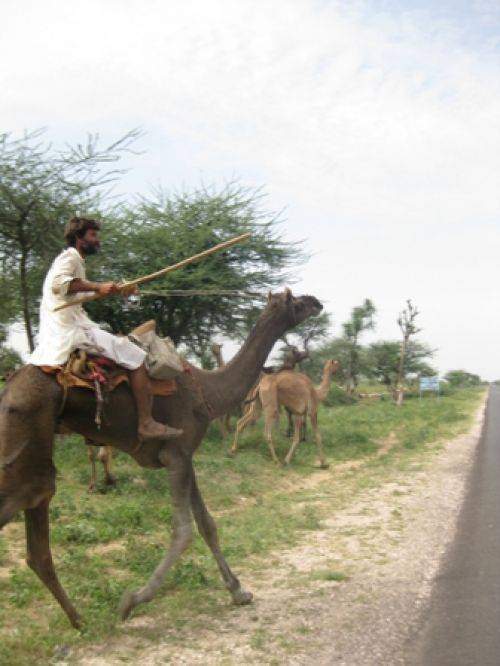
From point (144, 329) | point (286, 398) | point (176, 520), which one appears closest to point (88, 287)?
point (144, 329)

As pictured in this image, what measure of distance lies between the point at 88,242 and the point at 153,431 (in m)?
1.60

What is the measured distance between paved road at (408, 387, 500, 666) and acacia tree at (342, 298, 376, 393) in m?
41.0

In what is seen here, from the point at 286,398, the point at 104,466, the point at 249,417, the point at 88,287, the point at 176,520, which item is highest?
the point at 88,287

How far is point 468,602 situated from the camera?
5832 mm

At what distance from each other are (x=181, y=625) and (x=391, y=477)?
310 inches

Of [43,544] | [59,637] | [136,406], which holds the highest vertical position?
[136,406]

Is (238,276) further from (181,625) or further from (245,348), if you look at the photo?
(181,625)

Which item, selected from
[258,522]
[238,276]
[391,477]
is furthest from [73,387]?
[238,276]

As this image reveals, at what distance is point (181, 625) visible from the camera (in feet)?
17.4

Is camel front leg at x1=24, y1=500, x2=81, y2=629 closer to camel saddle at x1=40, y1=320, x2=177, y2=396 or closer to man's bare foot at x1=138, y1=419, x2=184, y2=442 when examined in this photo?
man's bare foot at x1=138, y1=419, x2=184, y2=442

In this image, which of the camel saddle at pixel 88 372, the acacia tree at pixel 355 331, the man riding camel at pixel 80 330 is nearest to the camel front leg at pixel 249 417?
the man riding camel at pixel 80 330

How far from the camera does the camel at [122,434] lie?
15.9 feet

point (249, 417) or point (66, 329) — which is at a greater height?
point (66, 329)

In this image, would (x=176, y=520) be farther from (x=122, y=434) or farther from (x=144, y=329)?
(x=144, y=329)
